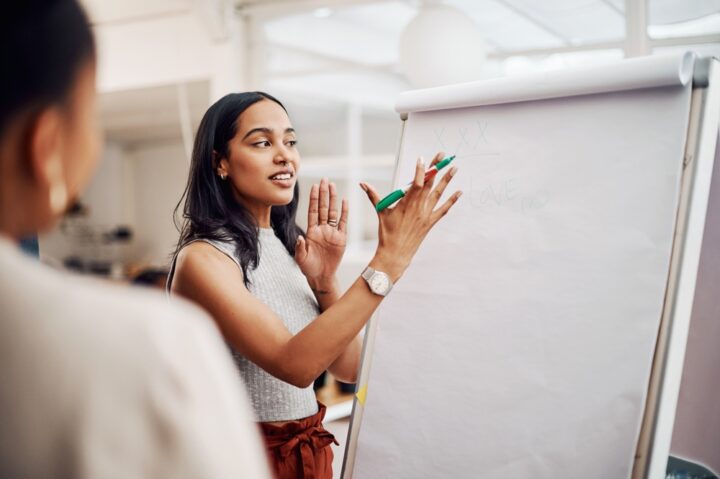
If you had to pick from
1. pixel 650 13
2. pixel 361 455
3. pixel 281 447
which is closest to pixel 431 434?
pixel 361 455

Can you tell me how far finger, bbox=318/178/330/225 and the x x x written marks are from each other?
27 cm

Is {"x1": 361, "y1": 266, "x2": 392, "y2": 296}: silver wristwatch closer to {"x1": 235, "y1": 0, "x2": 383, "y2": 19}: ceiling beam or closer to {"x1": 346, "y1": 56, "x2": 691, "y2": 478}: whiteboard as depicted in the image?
{"x1": 346, "y1": 56, "x2": 691, "y2": 478}: whiteboard

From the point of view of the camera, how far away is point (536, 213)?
1.23 metres

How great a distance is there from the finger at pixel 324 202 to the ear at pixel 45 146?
0.89 metres

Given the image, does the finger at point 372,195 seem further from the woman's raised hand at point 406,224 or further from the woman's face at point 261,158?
the woman's face at point 261,158

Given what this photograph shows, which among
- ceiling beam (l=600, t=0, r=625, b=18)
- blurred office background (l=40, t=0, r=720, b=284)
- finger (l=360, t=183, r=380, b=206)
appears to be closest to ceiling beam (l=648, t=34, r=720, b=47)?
blurred office background (l=40, t=0, r=720, b=284)

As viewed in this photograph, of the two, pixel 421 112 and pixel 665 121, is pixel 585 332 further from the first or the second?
pixel 421 112

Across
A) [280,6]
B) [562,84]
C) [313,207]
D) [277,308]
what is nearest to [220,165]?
[313,207]

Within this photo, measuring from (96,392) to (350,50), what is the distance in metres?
3.90

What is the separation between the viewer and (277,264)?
139cm

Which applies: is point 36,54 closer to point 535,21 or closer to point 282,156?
point 282,156

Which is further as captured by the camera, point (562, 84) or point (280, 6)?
point (280, 6)

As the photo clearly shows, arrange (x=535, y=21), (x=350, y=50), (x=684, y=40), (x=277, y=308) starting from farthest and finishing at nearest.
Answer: (x=350, y=50)
(x=535, y=21)
(x=684, y=40)
(x=277, y=308)

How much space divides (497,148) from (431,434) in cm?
59
